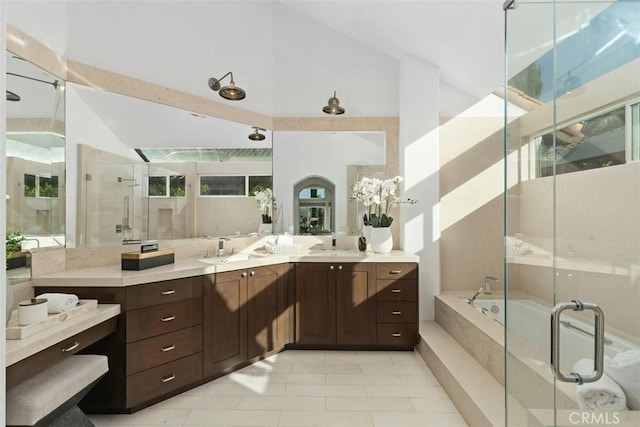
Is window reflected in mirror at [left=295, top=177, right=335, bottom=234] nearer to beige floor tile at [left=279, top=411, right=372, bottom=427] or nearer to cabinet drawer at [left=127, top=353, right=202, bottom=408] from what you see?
cabinet drawer at [left=127, top=353, right=202, bottom=408]

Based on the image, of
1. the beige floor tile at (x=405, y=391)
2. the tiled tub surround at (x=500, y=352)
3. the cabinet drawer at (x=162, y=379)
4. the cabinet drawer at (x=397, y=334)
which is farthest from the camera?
the cabinet drawer at (x=397, y=334)

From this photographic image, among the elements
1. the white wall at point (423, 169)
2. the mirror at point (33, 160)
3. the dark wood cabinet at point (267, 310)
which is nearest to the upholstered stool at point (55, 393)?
the mirror at point (33, 160)

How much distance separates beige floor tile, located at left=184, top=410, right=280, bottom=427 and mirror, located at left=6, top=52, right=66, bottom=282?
57.7 inches

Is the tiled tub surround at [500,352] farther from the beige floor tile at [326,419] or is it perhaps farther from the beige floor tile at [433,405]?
the beige floor tile at [326,419]

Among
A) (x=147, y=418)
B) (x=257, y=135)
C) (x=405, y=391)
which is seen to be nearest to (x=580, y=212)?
(x=405, y=391)

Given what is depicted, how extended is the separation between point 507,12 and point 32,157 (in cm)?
298

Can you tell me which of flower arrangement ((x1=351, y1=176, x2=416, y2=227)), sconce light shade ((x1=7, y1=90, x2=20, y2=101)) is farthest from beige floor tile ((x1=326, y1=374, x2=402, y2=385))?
sconce light shade ((x1=7, y1=90, x2=20, y2=101))

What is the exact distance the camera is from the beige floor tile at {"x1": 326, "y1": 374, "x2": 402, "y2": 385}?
2.80 m

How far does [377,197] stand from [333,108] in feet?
3.68

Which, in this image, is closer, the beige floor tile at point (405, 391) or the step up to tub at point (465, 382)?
the step up to tub at point (465, 382)

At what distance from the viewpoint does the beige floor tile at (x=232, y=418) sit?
2.24m

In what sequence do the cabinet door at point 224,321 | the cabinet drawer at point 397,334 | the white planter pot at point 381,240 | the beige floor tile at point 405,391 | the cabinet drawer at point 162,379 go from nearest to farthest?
the cabinet drawer at point 162,379
the beige floor tile at point 405,391
the cabinet door at point 224,321
the cabinet drawer at point 397,334
the white planter pot at point 381,240

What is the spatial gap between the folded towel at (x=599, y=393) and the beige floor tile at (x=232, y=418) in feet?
5.76

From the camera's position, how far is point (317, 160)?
394 cm
